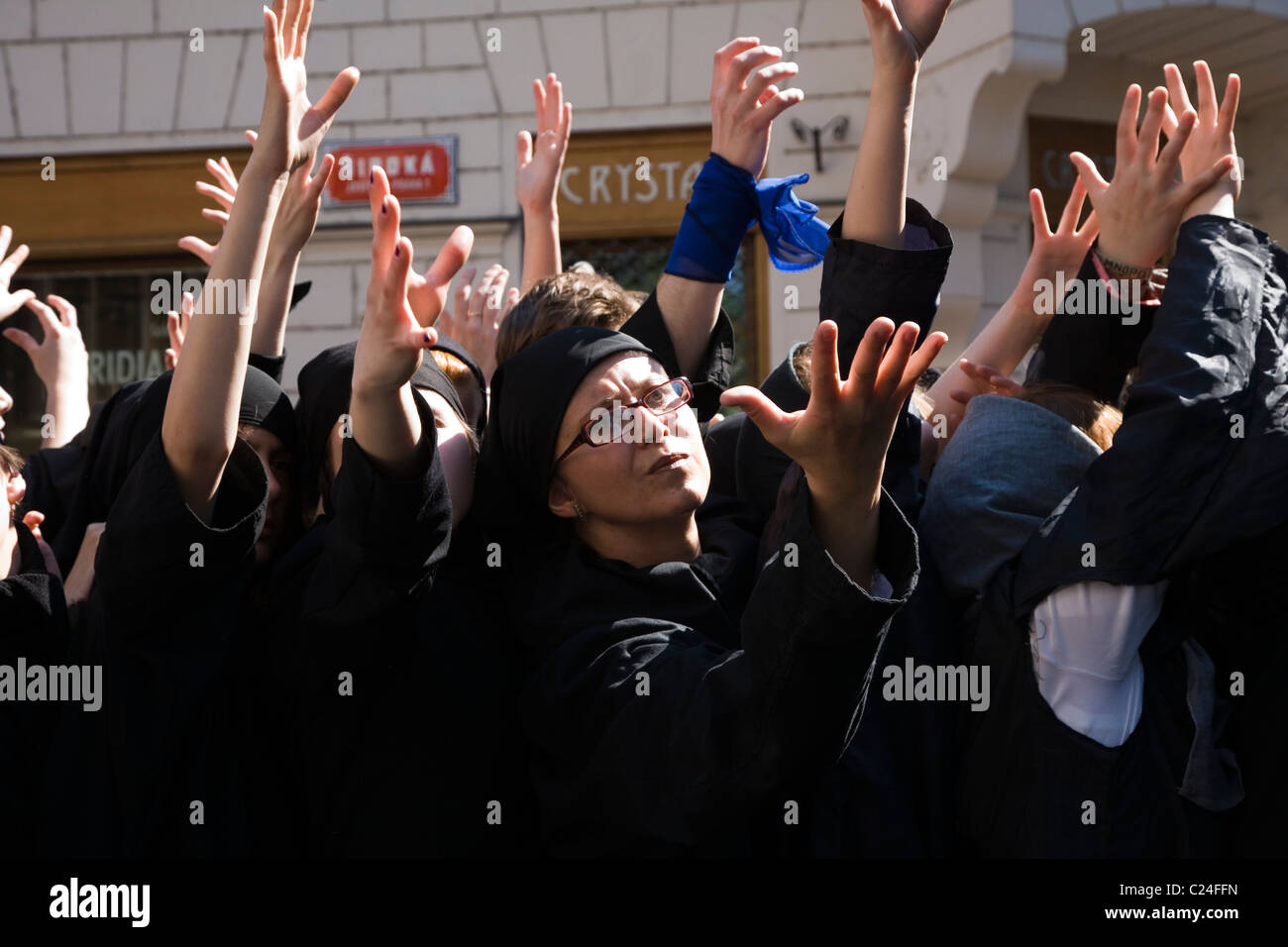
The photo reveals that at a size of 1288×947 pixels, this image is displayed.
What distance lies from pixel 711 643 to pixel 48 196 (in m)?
6.29

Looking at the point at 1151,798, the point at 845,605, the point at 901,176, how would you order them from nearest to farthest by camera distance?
the point at 845,605, the point at 1151,798, the point at 901,176

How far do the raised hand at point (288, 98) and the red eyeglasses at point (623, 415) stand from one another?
571mm

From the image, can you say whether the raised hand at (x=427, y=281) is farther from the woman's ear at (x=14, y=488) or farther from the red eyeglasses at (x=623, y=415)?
the woman's ear at (x=14, y=488)

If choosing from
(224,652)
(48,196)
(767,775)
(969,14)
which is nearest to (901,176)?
(767,775)

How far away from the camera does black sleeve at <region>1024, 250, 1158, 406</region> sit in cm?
242

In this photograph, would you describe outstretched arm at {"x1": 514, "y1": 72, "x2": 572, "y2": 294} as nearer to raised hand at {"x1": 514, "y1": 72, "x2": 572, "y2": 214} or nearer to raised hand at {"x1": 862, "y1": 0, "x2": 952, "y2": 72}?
raised hand at {"x1": 514, "y1": 72, "x2": 572, "y2": 214}

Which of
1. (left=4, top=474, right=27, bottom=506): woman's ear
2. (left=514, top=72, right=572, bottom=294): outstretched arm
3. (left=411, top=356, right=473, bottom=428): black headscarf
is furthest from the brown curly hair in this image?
(left=4, top=474, right=27, bottom=506): woman's ear

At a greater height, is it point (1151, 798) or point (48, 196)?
point (48, 196)

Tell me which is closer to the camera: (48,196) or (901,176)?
(901,176)

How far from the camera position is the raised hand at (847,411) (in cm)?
161

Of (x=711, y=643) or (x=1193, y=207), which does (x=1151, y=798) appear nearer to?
(x=711, y=643)

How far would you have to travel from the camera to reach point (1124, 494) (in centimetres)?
197
